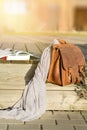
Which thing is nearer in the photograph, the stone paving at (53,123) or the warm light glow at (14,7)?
the stone paving at (53,123)

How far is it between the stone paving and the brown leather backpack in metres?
0.33

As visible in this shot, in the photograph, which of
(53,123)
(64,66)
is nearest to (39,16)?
(64,66)

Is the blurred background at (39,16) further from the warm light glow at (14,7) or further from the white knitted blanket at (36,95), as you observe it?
the white knitted blanket at (36,95)

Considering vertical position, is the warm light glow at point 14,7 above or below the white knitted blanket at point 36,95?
above

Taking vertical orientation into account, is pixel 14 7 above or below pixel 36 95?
above

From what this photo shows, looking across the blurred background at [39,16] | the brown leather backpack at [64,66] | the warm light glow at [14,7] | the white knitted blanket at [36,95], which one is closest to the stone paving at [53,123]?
the white knitted blanket at [36,95]

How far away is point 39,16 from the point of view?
26.5 ft

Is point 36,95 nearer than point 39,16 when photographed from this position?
Yes

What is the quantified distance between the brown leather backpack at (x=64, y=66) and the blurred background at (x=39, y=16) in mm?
3772

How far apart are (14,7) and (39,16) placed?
0.58 meters

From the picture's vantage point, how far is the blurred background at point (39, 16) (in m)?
7.65

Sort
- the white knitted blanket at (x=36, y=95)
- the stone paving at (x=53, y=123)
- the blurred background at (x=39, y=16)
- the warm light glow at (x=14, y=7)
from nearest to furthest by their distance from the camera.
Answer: the stone paving at (x=53, y=123), the white knitted blanket at (x=36, y=95), the blurred background at (x=39, y=16), the warm light glow at (x=14, y=7)

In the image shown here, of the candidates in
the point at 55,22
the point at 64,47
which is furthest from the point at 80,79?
the point at 55,22

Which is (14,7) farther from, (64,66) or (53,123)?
(53,123)
